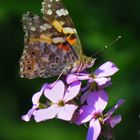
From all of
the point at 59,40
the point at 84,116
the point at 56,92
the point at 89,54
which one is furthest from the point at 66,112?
the point at 89,54

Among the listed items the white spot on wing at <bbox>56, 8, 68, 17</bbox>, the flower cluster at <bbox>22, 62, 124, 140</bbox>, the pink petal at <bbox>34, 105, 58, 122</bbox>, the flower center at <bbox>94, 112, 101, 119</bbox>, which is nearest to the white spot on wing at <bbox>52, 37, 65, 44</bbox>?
the white spot on wing at <bbox>56, 8, 68, 17</bbox>

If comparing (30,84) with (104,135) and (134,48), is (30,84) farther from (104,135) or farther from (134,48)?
(104,135)

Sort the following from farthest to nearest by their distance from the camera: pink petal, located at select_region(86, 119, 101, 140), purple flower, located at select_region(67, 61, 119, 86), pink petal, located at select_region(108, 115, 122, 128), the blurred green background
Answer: the blurred green background, purple flower, located at select_region(67, 61, 119, 86), pink petal, located at select_region(108, 115, 122, 128), pink petal, located at select_region(86, 119, 101, 140)

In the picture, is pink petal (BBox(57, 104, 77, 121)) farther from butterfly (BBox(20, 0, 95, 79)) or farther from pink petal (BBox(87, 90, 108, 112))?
butterfly (BBox(20, 0, 95, 79))

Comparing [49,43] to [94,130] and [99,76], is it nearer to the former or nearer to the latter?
[99,76]

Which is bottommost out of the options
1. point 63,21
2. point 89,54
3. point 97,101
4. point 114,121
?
point 89,54

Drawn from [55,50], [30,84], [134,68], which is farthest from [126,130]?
[55,50]
